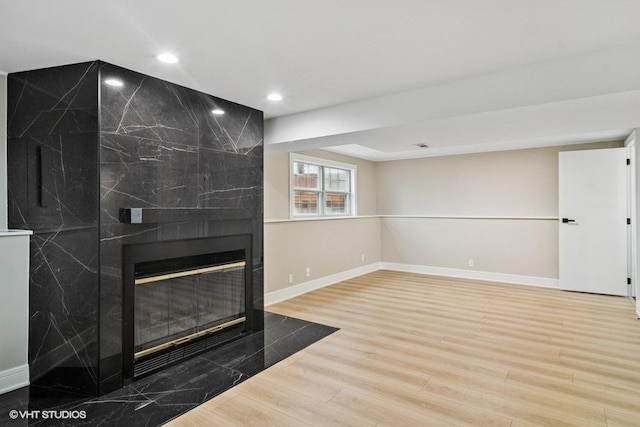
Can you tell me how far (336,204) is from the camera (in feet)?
22.3

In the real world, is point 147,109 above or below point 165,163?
above

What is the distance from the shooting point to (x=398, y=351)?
334cm

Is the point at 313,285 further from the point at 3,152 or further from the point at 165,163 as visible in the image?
the point at 3,152

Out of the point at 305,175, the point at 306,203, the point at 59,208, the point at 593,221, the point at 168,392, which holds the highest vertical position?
the point at 305,175

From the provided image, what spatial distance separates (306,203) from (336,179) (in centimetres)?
102

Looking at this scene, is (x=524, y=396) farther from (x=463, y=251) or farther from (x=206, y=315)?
(x=463, y=251)

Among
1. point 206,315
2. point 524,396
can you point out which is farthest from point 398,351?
point 206,315

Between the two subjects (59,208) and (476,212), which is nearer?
(59,208)

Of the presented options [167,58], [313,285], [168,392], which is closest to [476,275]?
[313,285]

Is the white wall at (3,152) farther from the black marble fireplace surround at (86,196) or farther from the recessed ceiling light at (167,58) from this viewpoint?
the recessed ceiling light at (167,58)

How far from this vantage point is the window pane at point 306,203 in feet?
19.0

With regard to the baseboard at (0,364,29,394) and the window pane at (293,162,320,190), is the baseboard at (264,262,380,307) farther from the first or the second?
the baseboard at (0,364,29,394)

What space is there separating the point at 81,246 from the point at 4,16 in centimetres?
145

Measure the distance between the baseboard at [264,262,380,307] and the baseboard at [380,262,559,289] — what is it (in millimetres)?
539
